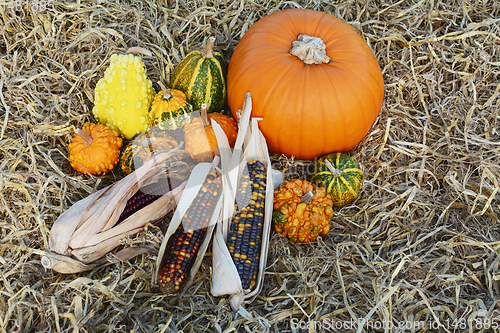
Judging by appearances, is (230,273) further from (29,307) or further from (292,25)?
(292,25)

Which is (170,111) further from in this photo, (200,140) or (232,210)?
(232,210)

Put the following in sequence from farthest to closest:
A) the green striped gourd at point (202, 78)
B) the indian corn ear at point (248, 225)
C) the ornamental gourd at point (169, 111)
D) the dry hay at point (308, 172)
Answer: the green striped gourd at point (202, 78) < the ornamental gourd at point (169, 111) < the indian corn ear at point (248, 225) < the dry hay at point (308, 172)

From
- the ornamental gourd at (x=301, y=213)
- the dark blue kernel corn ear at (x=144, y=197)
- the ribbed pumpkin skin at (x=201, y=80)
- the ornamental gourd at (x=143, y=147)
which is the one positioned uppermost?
the ribbed pumpkin skin at (x=201, y=80)

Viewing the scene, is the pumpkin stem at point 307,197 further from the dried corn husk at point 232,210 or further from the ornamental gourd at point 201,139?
the ornamental gourd at point 201,139

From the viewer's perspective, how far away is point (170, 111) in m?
3.02

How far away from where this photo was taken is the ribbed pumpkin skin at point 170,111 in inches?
119

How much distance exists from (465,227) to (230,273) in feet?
5.95

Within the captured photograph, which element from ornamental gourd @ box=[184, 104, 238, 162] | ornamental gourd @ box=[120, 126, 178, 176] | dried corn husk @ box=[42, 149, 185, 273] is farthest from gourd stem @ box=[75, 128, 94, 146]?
ornamental gourd @ box=[184, 104, 238, 162]

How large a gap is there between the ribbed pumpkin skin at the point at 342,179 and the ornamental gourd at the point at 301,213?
0.46ft

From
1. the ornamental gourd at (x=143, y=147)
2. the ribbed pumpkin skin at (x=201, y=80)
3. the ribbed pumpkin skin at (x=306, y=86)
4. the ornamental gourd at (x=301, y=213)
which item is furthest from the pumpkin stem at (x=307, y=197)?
the ribbed pumpkin skin at (x=201, y=80)

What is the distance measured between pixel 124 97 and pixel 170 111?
1.45 feet

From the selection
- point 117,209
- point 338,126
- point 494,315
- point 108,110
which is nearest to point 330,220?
point 338,126

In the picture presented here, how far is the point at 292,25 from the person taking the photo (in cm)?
317

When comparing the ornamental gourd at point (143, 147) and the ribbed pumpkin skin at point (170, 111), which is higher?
the ribbed pumpkin skin at point (170, 111)
